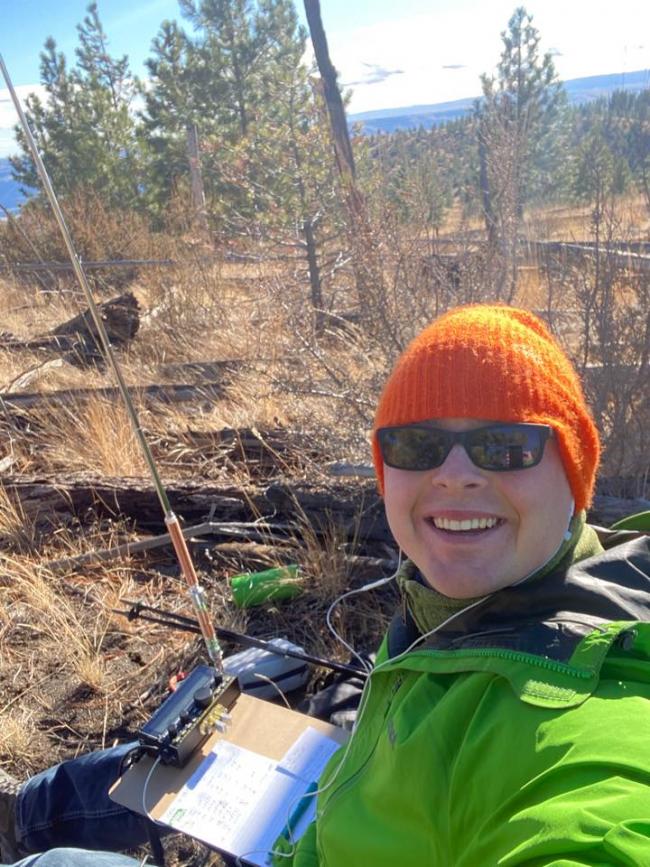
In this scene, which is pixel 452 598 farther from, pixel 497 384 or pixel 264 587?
pixel 264 587

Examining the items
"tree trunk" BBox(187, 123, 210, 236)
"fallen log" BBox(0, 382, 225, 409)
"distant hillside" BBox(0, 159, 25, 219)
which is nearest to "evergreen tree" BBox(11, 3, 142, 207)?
"distant hillside" BBox(0, 159, 25, 219)

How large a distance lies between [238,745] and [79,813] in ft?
1.92

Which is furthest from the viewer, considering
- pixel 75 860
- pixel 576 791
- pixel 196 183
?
pixel 196 183

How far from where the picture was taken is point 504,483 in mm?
1180

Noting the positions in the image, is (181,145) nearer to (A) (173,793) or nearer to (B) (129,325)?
(B) (129,325)

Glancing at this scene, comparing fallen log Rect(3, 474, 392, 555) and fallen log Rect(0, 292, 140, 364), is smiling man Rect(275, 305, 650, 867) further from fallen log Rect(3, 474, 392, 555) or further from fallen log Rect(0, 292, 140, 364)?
fallen log Rect(0, 292, 140, 364)

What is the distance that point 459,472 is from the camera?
3.92 ft

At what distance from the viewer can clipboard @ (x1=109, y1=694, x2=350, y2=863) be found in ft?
5.76

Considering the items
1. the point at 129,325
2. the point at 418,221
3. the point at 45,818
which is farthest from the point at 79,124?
the point at 45,818

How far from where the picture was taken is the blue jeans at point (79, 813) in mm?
2086

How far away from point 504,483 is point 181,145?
2013 cm

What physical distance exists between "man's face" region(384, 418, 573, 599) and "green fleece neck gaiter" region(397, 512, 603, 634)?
0.02 m

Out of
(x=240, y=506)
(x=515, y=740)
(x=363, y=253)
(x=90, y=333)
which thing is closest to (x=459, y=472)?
(x=515, y=740)

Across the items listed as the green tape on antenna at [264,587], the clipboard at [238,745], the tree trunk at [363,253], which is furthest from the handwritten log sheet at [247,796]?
the tree trunk at [363,253]
